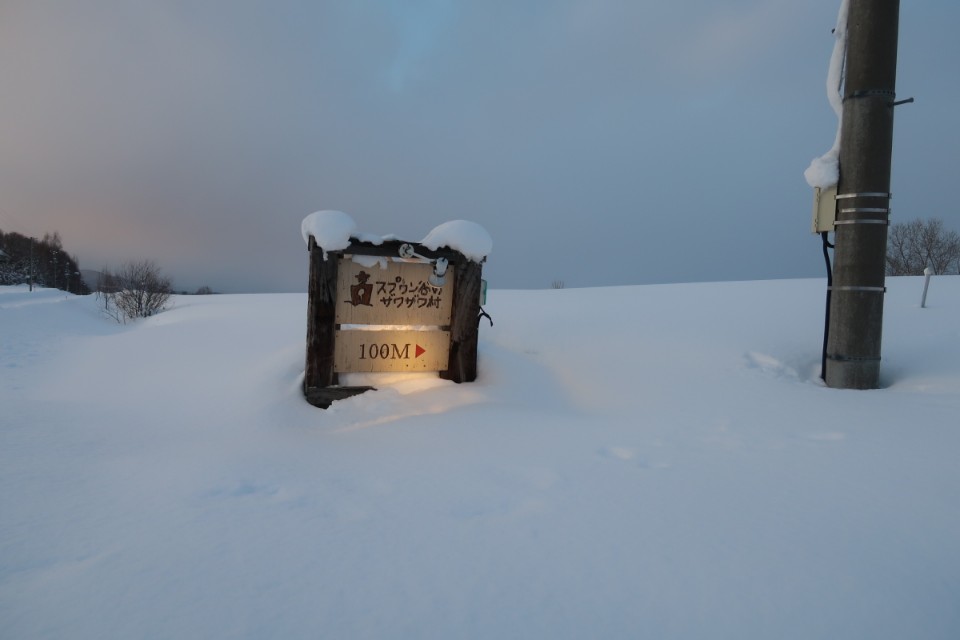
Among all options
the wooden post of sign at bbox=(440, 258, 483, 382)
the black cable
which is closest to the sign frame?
the wooden post of sign at bbox=(440, 258, 483, 382)

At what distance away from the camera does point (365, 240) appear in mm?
5199

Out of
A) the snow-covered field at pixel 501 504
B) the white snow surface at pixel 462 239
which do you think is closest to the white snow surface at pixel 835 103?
the snow-covered field at pixel 501 504

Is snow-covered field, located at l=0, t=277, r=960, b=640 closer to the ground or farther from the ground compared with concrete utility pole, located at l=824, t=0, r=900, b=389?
closer to the ground

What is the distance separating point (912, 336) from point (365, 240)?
7.03 m

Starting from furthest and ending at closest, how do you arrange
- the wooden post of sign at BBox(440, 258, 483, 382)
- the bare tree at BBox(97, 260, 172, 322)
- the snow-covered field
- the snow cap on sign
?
the bare tree at BBox(97, 260, 172, 322) < the wooden post of sign at BBox(440, 258, 483, 382) < the snow cap on sign < the snow-covered field

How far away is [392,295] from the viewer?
5.46 metres

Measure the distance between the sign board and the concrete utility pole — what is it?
4.51 metres

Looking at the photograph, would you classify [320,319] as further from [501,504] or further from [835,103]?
[835,103]

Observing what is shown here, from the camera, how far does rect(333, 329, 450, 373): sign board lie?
17.4 feet

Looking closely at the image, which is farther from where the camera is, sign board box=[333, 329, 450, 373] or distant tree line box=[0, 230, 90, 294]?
distant tree line box=[0, 230, 90, 294]

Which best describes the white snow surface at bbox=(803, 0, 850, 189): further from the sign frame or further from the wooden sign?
the wooden sign

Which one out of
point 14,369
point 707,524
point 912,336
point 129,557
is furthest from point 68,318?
point 912,336

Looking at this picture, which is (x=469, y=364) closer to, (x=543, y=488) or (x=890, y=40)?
(x=543, y=488)

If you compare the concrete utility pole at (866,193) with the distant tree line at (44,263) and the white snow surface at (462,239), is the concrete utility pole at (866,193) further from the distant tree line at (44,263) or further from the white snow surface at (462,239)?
the distant tree line at (44,263)
